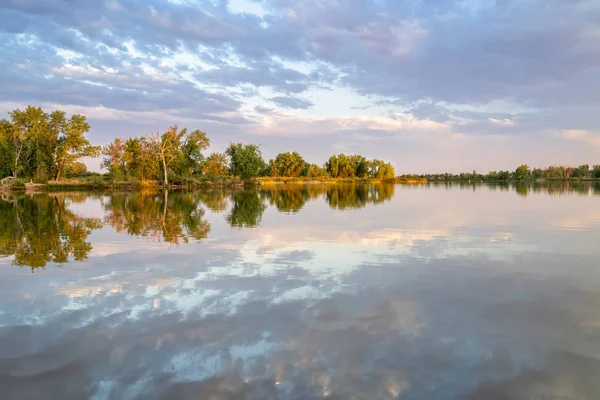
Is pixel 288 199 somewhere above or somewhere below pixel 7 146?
below

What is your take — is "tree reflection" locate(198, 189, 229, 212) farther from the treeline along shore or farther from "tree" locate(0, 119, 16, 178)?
"tree" locate(0, 119, 16, 178)

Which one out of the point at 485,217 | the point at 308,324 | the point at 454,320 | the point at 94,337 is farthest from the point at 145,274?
the point at 485,217

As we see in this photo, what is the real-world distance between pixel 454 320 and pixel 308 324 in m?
2.76

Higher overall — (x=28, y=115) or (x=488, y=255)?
(x=28, y=115)

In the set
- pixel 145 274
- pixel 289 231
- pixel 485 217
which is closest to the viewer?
pixel 145 274

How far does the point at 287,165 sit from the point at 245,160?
56.3 metres

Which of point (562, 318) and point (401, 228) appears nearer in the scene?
point (562, 318)

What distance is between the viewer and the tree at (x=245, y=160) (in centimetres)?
10088

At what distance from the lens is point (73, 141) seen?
7850 cm

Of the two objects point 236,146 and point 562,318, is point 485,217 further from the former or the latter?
point 236,146

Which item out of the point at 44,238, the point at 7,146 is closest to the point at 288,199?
the point at 44,238

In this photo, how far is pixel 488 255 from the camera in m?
13.9

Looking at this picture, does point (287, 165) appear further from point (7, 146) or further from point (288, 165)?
point (7, 146)

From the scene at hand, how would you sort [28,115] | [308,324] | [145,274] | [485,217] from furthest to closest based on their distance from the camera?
[28,115], [485,217], [145,274], [308,324]
